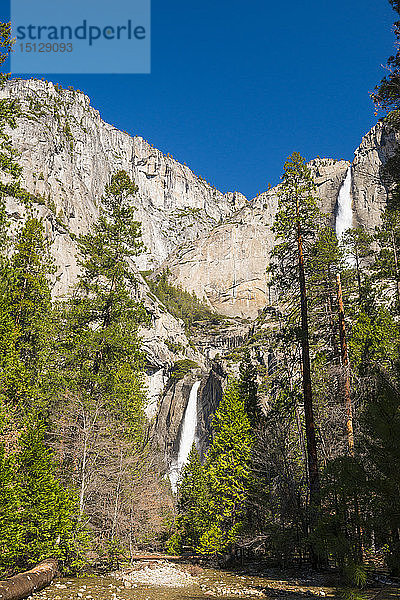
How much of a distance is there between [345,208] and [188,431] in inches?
2753

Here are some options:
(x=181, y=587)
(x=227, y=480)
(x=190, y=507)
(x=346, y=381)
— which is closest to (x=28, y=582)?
(x=181, y=587)

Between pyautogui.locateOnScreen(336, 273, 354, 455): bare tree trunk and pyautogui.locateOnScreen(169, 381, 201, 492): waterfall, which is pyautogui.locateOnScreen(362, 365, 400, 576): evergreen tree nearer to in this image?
pyautogui.locateOnScreen(336, 273, 354, 455): bare tree trunk

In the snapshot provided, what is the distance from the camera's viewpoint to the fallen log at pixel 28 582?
9.73 meters

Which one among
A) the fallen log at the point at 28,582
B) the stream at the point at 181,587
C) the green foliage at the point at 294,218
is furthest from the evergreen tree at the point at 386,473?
the green foliage at the point at 294,218

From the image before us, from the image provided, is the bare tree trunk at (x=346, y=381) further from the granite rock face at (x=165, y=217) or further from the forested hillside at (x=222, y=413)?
the granite rock face at (x=165, y=217)

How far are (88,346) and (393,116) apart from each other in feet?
47.5

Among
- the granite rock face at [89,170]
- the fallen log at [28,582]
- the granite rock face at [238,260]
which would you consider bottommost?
the fallen log at [28,582]

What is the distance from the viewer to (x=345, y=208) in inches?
4348

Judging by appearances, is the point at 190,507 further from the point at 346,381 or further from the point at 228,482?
the point at 346,381

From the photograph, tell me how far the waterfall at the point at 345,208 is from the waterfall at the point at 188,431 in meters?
52.2

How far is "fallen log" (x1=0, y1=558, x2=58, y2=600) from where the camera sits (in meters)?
9.73

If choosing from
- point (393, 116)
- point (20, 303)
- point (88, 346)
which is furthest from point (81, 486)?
point (393, 116)

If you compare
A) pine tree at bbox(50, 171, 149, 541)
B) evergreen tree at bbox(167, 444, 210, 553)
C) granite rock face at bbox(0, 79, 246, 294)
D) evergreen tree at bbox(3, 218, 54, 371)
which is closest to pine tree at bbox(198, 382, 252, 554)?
pine tree at bbox(50, 171, 149, 541)

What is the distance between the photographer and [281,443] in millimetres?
19125
